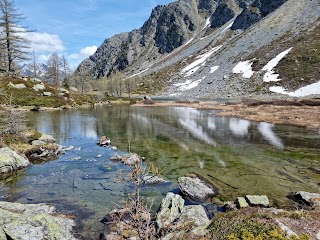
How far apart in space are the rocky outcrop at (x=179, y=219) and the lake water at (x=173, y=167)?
218 centimetres

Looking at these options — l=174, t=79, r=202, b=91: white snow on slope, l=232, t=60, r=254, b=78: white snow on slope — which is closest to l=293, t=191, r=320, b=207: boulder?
l=232, t=60, r=254, b=78: white snow on slope

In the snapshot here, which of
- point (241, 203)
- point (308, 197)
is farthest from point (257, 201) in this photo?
point (308, 197)

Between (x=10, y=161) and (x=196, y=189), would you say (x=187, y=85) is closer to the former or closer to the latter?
(x=10, y=161)

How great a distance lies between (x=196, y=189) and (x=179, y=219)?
458cm

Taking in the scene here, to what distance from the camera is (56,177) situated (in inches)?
757

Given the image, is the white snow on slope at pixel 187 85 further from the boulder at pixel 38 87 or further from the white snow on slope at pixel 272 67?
the boulder at pixel 38 87

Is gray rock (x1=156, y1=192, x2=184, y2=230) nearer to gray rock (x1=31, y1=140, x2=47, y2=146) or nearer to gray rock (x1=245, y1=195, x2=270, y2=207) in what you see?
gray rock (x1=245, y1=195, x2=270, y2=207)

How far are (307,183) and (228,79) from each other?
126794 millimetres

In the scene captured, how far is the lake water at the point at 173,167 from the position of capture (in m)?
15.7

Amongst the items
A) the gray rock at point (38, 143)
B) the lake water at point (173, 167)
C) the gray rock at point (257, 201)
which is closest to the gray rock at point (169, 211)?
the lake water at point (173, 167)

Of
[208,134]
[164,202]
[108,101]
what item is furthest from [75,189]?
[108,101]

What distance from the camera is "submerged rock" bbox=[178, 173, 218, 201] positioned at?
15.6 meters

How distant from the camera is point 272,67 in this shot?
419ft

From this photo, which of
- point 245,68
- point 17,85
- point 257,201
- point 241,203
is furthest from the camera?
point 245,68
